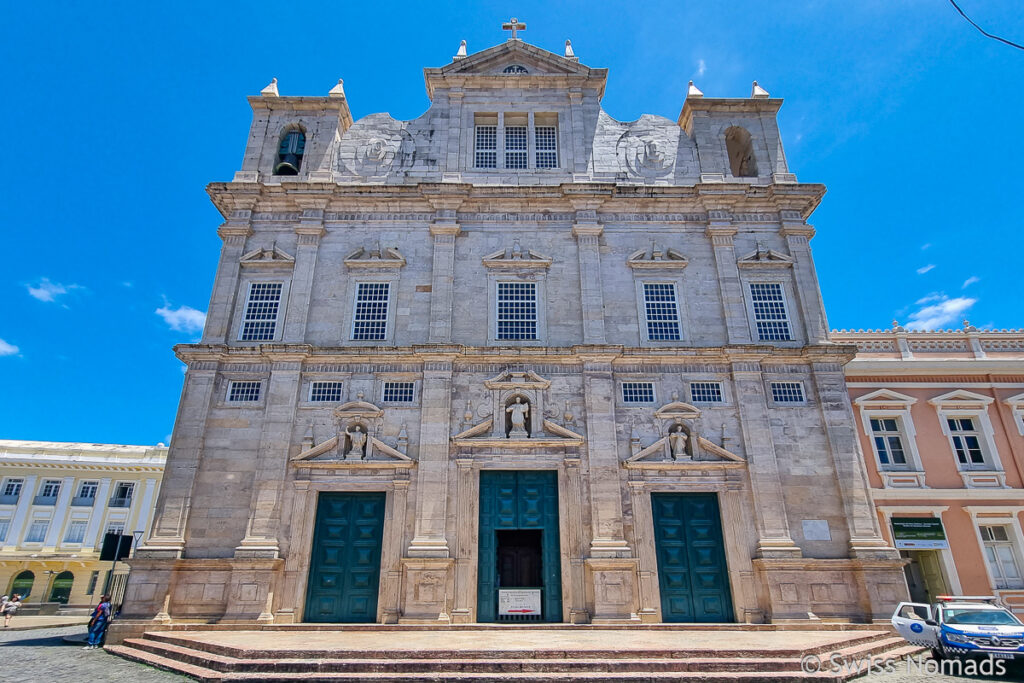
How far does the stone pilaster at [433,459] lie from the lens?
15.3 metres

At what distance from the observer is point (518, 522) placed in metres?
15.9

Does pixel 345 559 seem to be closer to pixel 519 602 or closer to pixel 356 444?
pixel 356 444

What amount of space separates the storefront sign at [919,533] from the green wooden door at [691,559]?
660 centimetres

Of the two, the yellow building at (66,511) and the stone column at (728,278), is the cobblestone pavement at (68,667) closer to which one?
the stone column at (728,278)

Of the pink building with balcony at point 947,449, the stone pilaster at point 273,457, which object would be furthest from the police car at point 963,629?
the stone pilaster at point 273,457

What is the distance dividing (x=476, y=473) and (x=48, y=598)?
39317mm

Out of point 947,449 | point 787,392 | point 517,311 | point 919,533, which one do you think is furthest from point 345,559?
point 947,449

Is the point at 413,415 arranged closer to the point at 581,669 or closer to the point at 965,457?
the point at 581,669

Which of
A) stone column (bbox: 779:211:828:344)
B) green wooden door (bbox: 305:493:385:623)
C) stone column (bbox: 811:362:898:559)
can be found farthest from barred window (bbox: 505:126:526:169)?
green wooden door (bbox: 305:493:385:623)

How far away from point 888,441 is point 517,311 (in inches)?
512

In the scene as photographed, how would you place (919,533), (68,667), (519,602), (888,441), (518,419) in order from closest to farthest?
(68,667) → (519,602) → (518,419) → (919,533) → (888,441)

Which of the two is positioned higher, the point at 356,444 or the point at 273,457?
the point at 356,444

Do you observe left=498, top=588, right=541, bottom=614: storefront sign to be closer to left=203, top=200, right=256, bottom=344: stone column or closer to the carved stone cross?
left=203, top=200, right=256, bottom=344: stone column

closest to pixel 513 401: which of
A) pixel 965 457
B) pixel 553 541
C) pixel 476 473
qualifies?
pixel 476 473
